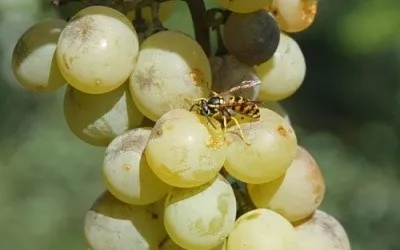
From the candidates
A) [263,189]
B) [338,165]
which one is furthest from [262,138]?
[338,165]

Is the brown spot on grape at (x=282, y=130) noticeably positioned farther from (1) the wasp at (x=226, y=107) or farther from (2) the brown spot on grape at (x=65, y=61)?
(2) the brown spot on grape at (x=65, y=61)

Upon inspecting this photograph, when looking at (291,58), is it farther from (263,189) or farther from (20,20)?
(20,20)

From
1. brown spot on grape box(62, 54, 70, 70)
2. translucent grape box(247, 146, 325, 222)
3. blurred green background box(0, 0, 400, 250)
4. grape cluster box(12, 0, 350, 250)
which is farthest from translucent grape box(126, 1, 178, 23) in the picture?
blurred green background box(0, 0, 400, 250)

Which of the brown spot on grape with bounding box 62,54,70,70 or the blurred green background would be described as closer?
the brown spot on grape with bounding box 62,54,70,70

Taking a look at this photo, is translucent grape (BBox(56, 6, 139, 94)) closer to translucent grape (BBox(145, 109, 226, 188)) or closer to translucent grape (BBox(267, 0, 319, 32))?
translucent grape (BBox(145, 109, 226, 188))

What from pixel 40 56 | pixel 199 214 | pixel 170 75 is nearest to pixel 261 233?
pixel 199 214

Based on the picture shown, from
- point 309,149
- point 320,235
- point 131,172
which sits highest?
point 131,172

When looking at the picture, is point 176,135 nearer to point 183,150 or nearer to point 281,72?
point 183,150
